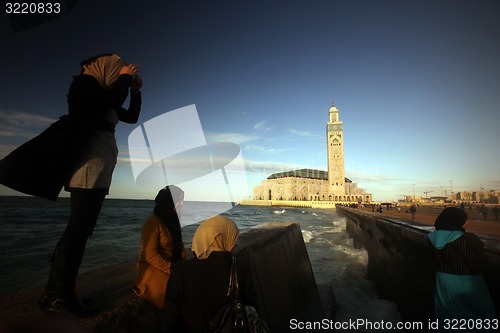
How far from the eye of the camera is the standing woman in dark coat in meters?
1.54

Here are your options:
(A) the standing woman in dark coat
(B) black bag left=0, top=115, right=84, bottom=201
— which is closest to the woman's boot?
(A) the standing woman in dark coat

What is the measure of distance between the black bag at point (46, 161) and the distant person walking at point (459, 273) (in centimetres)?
352

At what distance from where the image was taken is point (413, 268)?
4598 millimetres

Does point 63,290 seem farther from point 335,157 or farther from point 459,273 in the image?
point 335,157

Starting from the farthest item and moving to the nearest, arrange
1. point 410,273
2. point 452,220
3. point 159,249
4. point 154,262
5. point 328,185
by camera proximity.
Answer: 1. point 328,185
2. point 410,273
3. point 452,220
4. point 159,249
5. point 154,262

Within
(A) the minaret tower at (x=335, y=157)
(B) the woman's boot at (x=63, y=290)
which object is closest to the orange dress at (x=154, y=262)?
(B) the woman's boot at (x=63, y=290)

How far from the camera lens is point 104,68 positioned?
1.74m

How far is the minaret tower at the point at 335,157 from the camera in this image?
3659 inches

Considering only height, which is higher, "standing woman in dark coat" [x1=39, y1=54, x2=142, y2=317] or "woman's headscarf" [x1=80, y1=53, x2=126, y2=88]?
"woman's headscarf" [x1=80, y1=53, x2=126, y2=88]

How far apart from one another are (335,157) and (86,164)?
98718mm

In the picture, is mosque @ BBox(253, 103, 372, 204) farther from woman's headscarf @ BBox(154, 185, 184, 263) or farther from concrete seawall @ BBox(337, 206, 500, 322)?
woman's headscarf @ BBox(154, 185, 184, 263)

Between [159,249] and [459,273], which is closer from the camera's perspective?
[159,249]

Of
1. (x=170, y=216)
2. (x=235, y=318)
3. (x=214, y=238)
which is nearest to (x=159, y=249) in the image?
(x=170, y=216)

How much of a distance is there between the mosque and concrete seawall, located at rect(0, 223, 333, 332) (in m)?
91.3
